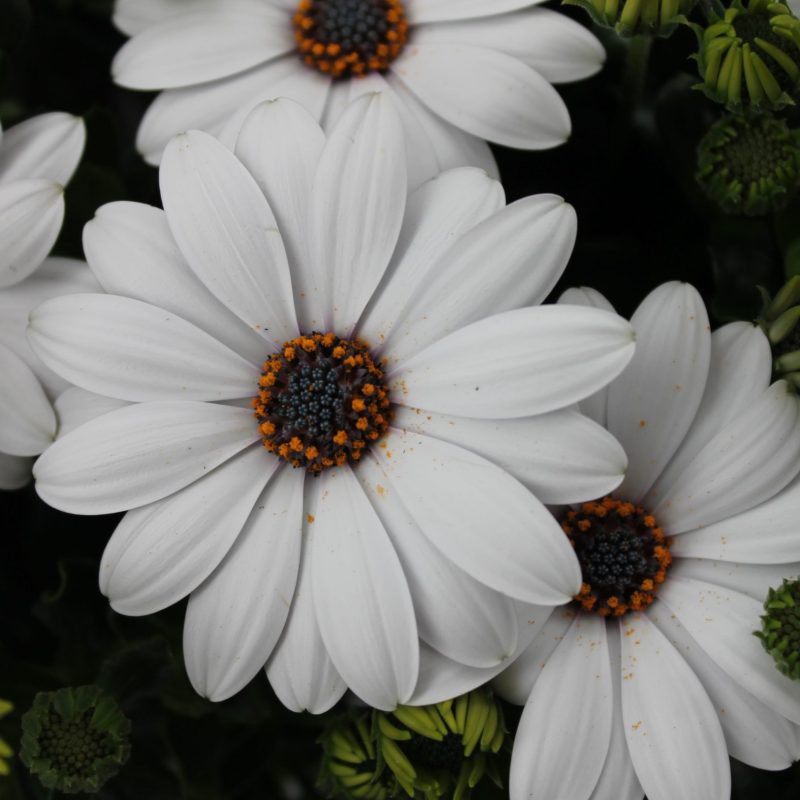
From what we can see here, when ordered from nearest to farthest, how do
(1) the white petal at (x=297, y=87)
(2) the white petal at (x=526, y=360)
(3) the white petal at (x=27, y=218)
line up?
1. (2) the white petal at (x=526, y=360)
2. (3) the white petal at (x=27, y=218)
3. (1) the white petal at (x=297, y=87)

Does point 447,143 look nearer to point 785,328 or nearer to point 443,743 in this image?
point 785,328

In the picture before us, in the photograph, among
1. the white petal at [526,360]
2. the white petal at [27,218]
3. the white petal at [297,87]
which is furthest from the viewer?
the white petal at [297,87]

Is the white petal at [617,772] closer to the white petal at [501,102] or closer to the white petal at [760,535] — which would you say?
the white petal at [760,535]

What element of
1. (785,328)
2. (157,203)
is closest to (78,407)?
(157,203)

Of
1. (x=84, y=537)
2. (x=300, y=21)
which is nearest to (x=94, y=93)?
(x=300, y=21)

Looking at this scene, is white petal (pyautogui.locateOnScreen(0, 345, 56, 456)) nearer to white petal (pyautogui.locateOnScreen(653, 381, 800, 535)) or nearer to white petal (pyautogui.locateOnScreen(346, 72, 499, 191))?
white petal (pyautogui.locateOnScreen(346, 72, 499, 191))

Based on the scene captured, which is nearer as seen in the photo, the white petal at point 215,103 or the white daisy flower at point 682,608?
the white daisy flower at point 682,608

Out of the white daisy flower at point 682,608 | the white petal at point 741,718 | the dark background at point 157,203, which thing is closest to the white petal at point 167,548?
the dark background at point 157,203
